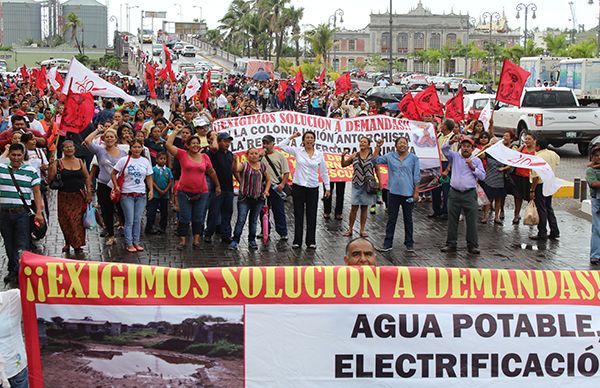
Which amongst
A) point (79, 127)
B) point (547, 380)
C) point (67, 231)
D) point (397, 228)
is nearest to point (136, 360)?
point (547, 380)

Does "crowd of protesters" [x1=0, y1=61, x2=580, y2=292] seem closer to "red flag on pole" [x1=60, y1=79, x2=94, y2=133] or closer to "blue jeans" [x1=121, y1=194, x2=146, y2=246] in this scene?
"blue jeans" [x1=121, y1=194, x2=146, y2=246]

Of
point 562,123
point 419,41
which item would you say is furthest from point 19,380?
point 419,41

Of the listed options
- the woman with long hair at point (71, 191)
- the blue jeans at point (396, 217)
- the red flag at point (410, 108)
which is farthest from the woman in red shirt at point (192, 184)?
the red flag at point (410, 108)

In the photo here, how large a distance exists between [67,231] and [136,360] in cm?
617

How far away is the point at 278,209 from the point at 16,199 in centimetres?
380

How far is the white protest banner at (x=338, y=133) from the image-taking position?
1379 centimetres

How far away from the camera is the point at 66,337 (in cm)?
493

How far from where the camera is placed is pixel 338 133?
1441 cm

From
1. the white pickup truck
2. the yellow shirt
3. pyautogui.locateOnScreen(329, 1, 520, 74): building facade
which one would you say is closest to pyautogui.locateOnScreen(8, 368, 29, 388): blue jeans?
the yellow shirt

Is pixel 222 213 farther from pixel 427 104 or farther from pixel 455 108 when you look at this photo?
pixel 455 108

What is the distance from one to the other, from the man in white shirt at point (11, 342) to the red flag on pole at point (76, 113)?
7.19 meters

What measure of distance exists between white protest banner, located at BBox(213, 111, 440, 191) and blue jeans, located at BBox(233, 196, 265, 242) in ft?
8.43

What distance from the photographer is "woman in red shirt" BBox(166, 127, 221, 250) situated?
1108cm

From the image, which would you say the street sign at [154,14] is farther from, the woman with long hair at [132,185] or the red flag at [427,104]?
the woman with long hair at [132,185]
